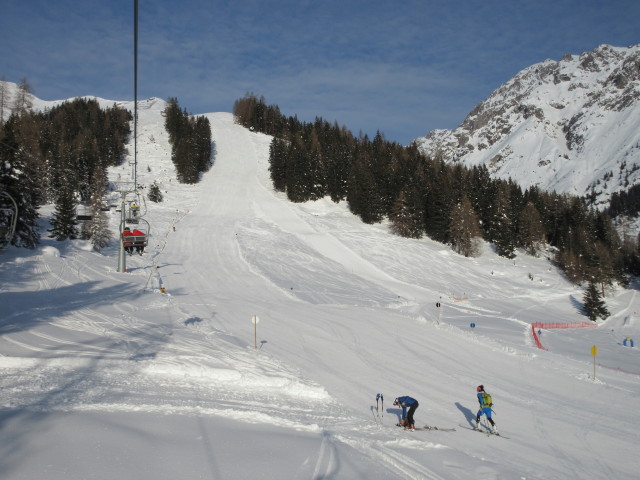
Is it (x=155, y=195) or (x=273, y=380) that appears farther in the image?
(x=155, y=195)

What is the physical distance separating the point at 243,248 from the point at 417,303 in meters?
21.4

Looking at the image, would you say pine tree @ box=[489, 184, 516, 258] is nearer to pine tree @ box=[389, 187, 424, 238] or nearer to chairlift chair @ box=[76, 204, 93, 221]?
pine tree @ box=[389, 187, 424, 238]

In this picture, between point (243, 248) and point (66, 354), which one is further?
point (243, 248)

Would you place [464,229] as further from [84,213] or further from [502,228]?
[84,213]

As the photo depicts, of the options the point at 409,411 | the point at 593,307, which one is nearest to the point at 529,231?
the point at 593,307

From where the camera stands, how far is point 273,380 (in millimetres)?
11812

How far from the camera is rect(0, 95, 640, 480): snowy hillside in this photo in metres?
6.73

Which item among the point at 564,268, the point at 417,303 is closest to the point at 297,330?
the point at 417,303

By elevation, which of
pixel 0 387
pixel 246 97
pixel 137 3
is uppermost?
pixel 246 97

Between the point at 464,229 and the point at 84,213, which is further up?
the point at 84,213

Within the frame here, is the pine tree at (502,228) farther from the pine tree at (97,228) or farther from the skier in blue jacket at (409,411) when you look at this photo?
the skier in blue jacket at (409,411)

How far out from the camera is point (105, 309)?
17.9 metres

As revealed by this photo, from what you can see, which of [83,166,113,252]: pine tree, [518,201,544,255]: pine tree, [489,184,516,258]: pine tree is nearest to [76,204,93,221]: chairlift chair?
[83,166,113,252]: pine tree

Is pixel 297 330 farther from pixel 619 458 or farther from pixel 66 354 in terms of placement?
pixel 619 458
